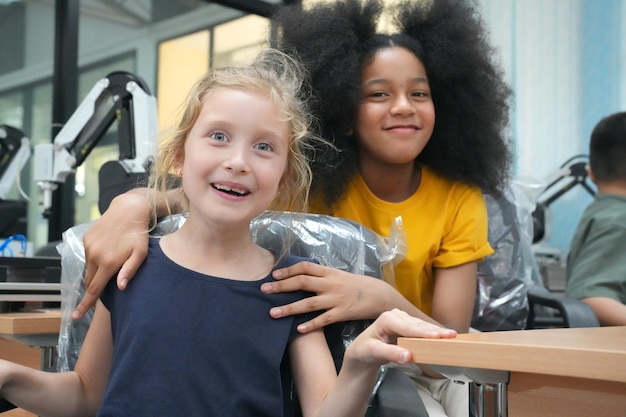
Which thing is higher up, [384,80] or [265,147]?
[384,80]

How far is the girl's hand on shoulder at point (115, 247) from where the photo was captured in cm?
112

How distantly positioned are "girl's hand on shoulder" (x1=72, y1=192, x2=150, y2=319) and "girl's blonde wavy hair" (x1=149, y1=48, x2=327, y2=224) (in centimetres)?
4

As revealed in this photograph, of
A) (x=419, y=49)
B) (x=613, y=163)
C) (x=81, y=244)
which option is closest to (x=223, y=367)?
(x=81, y=244)

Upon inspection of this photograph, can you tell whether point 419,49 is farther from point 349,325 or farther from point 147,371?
point 147,371

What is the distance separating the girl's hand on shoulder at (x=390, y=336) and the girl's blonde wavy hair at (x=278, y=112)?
39cm

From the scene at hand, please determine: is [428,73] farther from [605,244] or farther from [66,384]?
[66,384]

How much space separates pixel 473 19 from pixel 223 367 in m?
1.11

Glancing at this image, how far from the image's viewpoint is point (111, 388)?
1.02m

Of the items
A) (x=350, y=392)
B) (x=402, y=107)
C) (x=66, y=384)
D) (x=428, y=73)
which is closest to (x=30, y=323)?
(x=66, y=384)

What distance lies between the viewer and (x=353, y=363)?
0.90m

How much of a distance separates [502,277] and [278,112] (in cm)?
92

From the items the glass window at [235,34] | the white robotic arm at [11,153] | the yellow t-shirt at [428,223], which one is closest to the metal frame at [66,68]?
the white robotic arm at [11,153]

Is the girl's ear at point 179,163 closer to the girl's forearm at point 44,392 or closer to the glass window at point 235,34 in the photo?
the girl's forearm at point 44,392

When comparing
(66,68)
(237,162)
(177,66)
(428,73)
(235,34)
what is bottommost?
(237,162)
